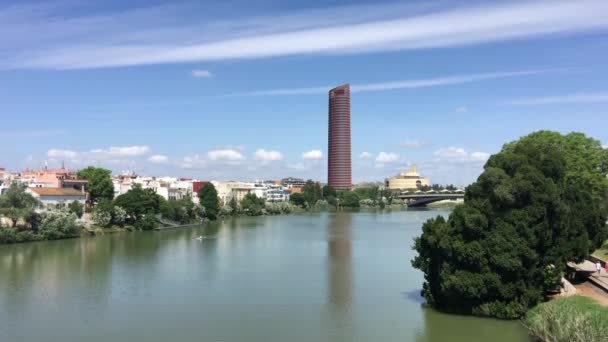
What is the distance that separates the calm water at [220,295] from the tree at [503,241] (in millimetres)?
695

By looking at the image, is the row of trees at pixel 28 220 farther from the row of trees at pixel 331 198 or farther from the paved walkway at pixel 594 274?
the row of trees at pixel 331 198

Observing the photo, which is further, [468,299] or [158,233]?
[158,233]

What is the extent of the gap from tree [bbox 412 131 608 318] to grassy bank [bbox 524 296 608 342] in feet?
2.43

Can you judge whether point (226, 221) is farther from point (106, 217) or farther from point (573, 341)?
point (573, 341)

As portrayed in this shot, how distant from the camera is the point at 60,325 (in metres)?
13.1

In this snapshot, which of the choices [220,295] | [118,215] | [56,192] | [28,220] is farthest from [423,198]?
[220,295]

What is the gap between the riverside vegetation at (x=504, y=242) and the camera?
12312 millimetres

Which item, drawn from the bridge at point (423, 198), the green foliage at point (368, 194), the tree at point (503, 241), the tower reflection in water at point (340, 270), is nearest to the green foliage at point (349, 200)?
the green foliage at point (368, 194)

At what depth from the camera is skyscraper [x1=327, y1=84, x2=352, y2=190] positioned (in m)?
94.8

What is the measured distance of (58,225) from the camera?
30.5m

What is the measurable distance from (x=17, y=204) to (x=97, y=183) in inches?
497

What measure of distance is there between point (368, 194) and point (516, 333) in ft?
238

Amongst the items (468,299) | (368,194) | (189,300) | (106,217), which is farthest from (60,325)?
(368,194)

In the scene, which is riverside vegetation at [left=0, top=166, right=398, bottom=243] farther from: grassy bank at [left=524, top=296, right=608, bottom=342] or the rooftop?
grassy bank at [left=524, top=296, right=608, bottom=342]
